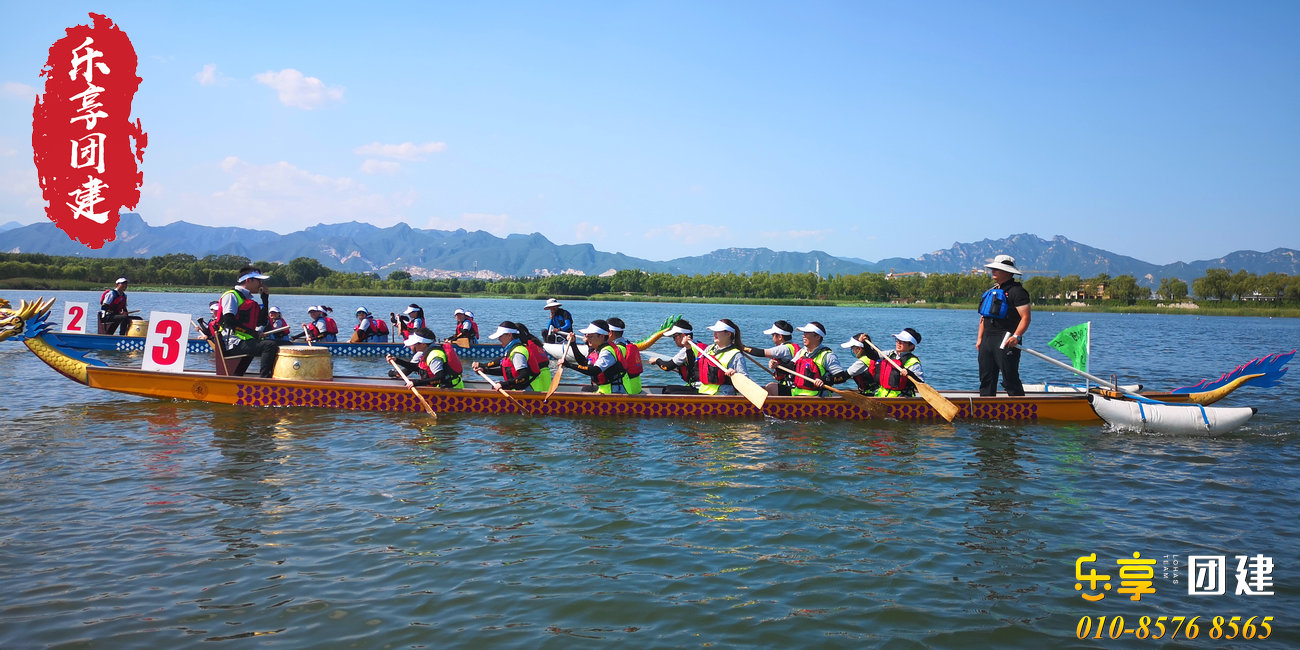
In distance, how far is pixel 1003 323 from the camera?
12.4 m

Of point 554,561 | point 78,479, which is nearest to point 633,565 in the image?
point 554,561

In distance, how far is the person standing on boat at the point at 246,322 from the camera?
1318 centimetres

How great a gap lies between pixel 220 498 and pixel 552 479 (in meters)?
3.85

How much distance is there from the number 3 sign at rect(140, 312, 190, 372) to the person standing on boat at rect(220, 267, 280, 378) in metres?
0.70

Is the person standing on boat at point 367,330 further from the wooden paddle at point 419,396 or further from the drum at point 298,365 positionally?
the wooden paddle at point 419,396

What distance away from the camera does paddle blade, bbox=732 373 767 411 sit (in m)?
12.4

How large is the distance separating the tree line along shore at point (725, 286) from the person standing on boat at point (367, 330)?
68.4 m

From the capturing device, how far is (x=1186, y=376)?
2422cm

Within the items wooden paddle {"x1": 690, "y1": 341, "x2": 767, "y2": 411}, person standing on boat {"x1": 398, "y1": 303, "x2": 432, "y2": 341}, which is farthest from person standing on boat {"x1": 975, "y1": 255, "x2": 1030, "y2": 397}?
person standing on boat {"x1": 398, "y1": 303, "x2": 432, "y2": 341}

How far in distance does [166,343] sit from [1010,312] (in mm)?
15109

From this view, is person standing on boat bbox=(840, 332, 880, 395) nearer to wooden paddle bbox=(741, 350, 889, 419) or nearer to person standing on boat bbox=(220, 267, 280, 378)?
wooden paddle bbox=(741, 350, 889, 419)

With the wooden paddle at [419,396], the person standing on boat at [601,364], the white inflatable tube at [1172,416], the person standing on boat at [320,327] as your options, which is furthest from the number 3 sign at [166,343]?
the white inflatable tube at [1172,416]

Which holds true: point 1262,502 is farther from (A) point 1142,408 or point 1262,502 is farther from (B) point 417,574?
(B) point 417,574

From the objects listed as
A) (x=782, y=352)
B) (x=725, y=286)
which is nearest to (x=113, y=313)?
(x=782, y=352)
